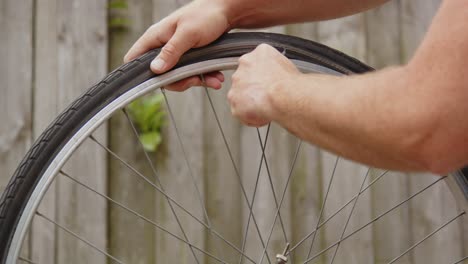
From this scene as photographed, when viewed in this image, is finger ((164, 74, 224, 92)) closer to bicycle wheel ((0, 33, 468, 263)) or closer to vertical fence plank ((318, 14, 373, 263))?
bicycle wheel ((0, 33, 468, 263))

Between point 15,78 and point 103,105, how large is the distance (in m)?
0.97

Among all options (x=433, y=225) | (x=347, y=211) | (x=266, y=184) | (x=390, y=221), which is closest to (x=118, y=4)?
(x=266, y=184)

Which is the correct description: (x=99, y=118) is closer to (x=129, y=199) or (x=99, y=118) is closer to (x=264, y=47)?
(x=264, y=47)

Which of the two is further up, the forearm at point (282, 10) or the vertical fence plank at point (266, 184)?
the vertical fence plank at point (266, 184)

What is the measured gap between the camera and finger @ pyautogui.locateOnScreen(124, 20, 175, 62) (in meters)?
1.14

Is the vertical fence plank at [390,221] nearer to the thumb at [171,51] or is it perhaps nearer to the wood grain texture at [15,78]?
the wood grain texture at [15,78]

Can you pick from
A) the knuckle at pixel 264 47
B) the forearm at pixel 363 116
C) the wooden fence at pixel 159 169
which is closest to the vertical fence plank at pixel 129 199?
the wooden fence at pixel 159 169

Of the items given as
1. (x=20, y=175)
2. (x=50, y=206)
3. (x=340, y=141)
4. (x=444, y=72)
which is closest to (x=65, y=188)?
(x=50, y=206)

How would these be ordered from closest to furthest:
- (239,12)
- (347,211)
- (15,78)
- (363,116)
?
(363,116), (239,12), (15,78), (347,211)

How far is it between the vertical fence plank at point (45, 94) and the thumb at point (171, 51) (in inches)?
36.8

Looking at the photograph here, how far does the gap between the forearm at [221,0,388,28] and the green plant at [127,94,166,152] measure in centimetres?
80

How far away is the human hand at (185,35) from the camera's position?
1.11 meters

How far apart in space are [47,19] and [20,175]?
1.04m

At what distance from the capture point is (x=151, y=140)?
200 cm
